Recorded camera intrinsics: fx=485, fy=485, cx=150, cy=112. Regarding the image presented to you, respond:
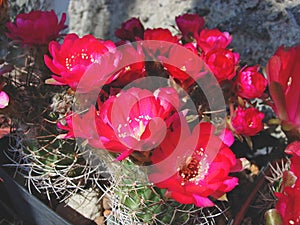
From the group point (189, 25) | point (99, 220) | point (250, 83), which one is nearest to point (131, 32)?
point (189, 25)

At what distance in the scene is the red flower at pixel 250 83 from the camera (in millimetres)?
880

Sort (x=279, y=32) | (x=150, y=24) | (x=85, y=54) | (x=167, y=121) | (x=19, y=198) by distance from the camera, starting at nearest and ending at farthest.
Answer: (x=167, y=121)
(x=85, y=54)
(x=19, y=198)
(x=279, y=32)
(x=150, y=24)

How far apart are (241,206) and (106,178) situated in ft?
0.86

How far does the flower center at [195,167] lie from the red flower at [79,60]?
0.60ft

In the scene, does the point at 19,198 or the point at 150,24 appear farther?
the point at 150,24

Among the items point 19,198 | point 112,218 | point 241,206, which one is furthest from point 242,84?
point 19,198

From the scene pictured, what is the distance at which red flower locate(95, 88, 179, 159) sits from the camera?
696mm

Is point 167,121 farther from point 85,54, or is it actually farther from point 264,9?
point 264,9

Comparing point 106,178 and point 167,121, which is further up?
point 167,121

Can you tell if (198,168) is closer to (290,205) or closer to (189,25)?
(290,205)

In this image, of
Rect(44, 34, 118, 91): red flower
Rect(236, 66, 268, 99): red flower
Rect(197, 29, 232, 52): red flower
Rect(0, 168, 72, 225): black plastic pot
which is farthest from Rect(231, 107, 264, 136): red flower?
Rect(0, 168, 72, 225): black plastic pot

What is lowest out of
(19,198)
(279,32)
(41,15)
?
(19,198)

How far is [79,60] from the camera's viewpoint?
845mm

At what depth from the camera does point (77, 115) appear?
0.79 m
